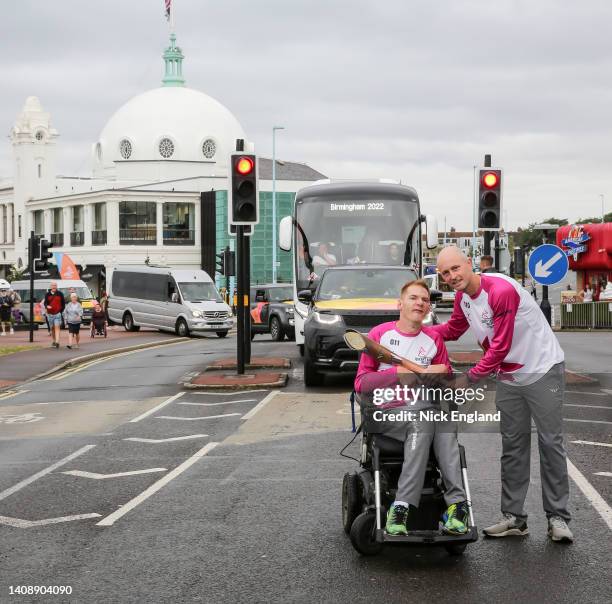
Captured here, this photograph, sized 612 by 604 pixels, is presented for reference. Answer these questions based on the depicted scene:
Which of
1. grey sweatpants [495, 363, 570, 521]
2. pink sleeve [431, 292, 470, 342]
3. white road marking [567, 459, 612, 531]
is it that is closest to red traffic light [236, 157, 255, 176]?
white road marking [567, 459, 612, 531]

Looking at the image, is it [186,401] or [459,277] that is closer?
[459,277]

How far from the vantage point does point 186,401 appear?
15.6m

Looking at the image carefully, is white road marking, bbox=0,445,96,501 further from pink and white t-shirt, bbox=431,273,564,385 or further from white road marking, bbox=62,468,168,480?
pink and white t-shirt, bbox=431,273,564,385

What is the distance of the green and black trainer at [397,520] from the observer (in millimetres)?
6238

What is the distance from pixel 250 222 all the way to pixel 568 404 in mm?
5547

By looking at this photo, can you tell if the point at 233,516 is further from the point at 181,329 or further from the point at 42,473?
the point at 181,329

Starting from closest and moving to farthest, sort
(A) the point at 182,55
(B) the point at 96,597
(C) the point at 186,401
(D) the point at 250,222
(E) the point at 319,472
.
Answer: (B) the point at 96,597 → (E) the point at 319,472 → (C) the point at 186,401 → (D) the point at 250,222 → (A) the point at 182,55

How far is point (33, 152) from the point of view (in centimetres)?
9844

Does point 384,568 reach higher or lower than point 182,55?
lower

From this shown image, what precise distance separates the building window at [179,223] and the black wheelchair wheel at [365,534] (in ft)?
275

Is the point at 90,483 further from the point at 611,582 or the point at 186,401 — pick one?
the point at 186,401

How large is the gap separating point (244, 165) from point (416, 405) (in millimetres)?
11040

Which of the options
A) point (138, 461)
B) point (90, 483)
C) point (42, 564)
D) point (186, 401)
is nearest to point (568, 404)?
point (186, 401)

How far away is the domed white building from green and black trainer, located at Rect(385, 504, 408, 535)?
258 feet
